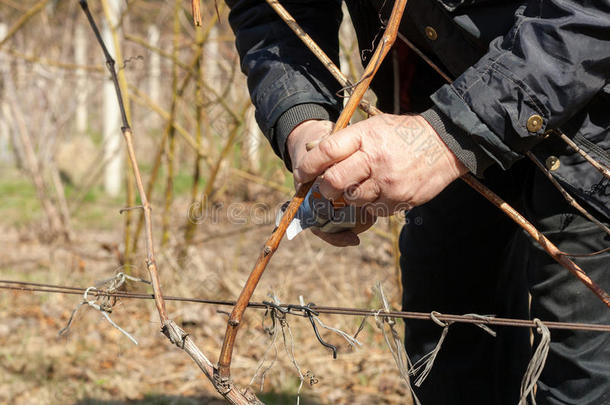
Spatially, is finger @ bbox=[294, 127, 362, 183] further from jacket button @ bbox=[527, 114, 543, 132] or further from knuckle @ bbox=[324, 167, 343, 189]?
jacket button @ bbox=[527, 114, 543, 132]

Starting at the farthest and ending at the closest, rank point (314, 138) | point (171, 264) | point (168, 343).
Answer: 1. point (171, 264)
2. point (168, 343)
3. point (314, 138)

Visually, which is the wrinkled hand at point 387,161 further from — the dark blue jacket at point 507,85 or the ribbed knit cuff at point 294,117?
the ribbed knit cuff at point 294,117

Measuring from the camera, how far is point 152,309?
299cm

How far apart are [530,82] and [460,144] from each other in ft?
0.46

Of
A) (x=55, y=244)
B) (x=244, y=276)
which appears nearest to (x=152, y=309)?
(x=244, y=276)

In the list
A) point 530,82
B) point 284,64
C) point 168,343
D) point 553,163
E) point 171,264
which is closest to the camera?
point 530,82

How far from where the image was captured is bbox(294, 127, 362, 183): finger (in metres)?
0.96

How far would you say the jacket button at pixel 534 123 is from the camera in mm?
937

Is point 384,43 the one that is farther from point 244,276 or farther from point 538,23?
point 244,276

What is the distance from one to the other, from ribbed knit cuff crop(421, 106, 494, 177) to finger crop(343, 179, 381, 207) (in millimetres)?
137

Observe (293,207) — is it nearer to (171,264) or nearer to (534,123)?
(534,123)

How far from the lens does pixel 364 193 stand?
1.00 meters

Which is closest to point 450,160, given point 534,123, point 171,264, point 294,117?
point 534,123

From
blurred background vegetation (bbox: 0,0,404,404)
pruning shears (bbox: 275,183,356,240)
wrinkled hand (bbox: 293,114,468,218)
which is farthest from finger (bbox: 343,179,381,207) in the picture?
blurred background vegetation (bbox: 0,0,404,404)
